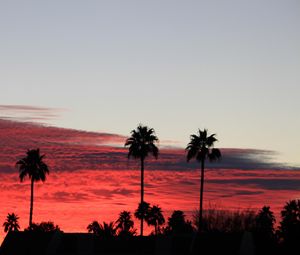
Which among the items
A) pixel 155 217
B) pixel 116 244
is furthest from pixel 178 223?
pixel 116 244

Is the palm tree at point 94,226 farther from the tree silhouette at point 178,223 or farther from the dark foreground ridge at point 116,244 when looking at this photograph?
the dark foreground ridge at point 116,244

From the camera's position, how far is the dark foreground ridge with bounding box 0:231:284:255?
81062mm

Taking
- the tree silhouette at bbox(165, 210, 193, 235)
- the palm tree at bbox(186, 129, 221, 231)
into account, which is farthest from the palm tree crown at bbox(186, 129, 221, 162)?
the tree silhouette at bbox(165, 210, 193, 235)

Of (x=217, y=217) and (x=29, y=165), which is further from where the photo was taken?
(x=217, y=217)

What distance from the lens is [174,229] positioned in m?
146

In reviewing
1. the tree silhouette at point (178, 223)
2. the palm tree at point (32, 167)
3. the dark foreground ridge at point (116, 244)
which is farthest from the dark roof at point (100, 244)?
the tree silhouette at point (178, 223)

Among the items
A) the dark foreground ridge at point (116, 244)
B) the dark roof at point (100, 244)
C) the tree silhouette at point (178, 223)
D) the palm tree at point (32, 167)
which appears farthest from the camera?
the tree silhouette at point (178, 223)

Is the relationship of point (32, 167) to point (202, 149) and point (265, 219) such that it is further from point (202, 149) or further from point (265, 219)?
point (265, 219)

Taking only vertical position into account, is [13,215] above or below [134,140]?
below

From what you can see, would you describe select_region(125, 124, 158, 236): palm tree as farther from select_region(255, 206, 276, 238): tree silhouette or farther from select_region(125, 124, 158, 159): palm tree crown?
select_region(255, 206, 276, 238): tree silhouette

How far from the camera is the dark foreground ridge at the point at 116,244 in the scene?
8106 centimetres

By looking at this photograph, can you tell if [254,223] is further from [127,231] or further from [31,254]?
[31,254]

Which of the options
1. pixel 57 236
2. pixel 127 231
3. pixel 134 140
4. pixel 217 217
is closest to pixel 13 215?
pixel 127 231

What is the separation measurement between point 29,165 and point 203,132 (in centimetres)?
2824
